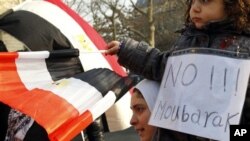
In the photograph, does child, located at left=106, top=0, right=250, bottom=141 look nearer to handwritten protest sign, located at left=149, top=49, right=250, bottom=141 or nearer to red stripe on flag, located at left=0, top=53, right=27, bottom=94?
handwritten protest sign, located at left=149, top=49, right=250, bottom=141

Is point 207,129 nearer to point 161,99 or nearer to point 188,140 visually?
point 188,140

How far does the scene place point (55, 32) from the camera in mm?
3697

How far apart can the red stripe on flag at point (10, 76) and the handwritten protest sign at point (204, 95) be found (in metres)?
1.03

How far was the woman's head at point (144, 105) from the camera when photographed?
7.52 feet

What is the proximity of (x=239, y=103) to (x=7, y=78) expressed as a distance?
59.0 inches

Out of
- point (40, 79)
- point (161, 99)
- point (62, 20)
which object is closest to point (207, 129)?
point (161, 99)

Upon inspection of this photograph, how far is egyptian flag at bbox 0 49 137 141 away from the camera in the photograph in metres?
2.64

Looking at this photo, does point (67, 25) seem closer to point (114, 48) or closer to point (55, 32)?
point (55, 32)

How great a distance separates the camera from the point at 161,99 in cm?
219

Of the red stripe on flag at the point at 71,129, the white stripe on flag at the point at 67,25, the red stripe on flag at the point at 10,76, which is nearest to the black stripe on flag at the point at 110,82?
the red stripe on flag at the point at 71,129

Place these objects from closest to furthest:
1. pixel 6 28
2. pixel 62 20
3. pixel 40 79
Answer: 1. pixel 40 79
2. pixel 6 28
3. pixel 62 20

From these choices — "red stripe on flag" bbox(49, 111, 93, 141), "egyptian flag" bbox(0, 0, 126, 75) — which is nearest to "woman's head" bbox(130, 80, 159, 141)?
"red stripe on flag" bbox(49, 111, 93, 141)

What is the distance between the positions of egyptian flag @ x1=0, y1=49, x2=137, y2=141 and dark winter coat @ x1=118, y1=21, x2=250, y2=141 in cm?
50

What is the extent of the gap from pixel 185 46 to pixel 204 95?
0.27 m
